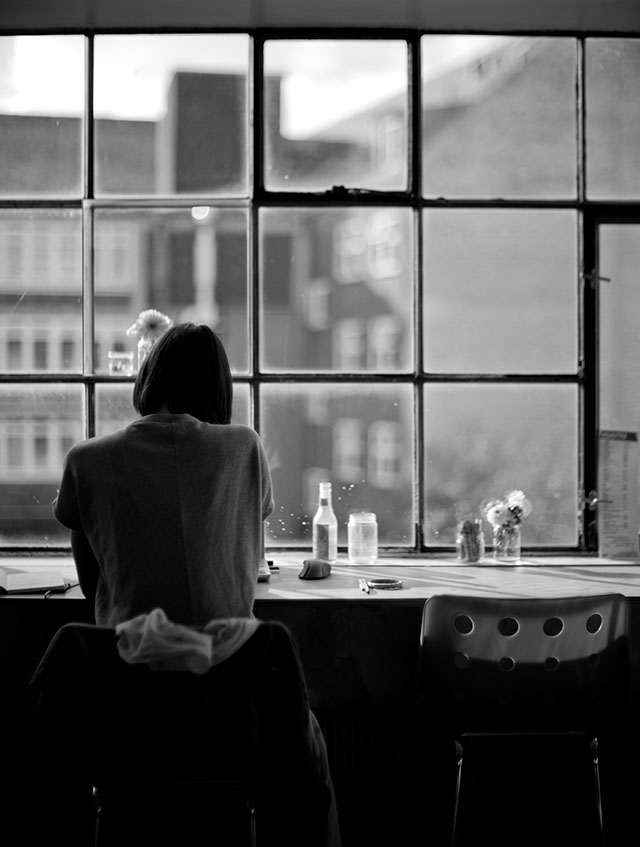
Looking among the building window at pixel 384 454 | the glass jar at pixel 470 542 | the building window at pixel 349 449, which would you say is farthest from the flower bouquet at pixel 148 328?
the glass jar at pixel 470 542

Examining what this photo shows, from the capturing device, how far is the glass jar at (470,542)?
8.65 feet

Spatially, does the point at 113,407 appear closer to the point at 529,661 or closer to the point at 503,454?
the point at 503,454

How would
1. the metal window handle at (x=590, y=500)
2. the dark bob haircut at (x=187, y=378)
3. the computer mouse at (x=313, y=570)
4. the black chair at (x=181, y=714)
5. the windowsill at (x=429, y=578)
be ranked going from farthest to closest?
the metal window handle at (x=590, y=500) < the computer mouse at (x=313, y=570) < the windowsill at (x=429, y=578) < the dark bob haircut at (x=187, y=378) < the black chair at (x=181, y=714)

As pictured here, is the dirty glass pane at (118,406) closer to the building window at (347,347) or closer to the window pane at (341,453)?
the window pane at (341,453)

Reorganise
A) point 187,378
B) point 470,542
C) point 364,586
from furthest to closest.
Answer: point 470,542
point 364,586
point 187,378

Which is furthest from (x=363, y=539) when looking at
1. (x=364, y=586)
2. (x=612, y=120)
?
(x=612, y=120)

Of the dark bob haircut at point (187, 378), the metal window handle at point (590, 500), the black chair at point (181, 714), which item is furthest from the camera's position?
the metal window handle at point (590, 500)

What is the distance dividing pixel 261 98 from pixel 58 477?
1427 mm

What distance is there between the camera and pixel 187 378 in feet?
6.03

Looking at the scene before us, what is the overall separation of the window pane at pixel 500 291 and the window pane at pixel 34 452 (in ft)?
4.03

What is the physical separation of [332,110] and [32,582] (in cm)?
178

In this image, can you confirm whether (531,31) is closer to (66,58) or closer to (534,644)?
(66,58)

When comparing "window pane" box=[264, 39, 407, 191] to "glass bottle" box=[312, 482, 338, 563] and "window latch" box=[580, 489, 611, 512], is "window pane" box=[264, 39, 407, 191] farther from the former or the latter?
"window latch" box=[580, 489, 611, 512]

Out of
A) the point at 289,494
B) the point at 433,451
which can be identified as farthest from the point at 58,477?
the point at 433,451
